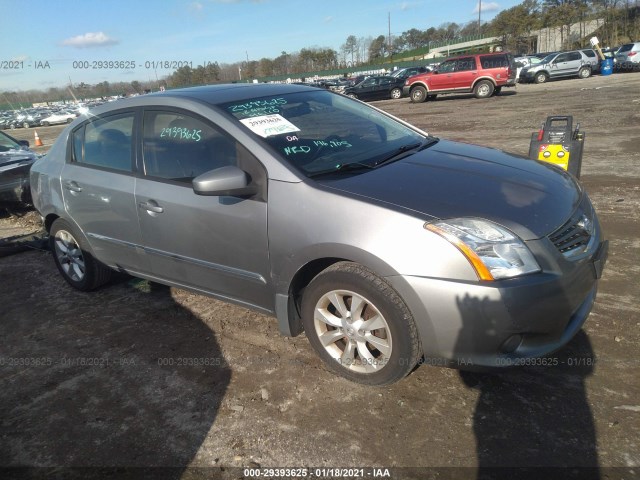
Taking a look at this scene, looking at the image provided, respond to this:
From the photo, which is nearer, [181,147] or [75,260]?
[181,147]

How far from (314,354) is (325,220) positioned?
3.31ft

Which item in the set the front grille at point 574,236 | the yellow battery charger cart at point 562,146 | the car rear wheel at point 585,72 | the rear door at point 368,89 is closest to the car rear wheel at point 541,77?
the car rear wheel at point 585,72

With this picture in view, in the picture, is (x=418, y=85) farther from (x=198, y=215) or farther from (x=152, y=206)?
(x=198, y=215)

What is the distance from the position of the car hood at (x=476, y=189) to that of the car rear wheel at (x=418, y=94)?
20496 millimetres

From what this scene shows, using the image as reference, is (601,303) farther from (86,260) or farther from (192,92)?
(86,260)

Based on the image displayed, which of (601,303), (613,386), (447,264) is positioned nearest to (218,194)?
(447,264)

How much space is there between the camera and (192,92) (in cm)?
352

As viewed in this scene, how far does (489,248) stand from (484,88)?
69.1 feet

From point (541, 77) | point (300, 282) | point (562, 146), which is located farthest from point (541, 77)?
point (300, 282)

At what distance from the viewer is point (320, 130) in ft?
10.7

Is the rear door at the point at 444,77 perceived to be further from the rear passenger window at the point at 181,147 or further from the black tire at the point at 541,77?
the rear passenger window at the point at 181,147

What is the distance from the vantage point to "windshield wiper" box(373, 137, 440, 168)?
3043 millimetres

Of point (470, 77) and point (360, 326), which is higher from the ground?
point (470, 77)

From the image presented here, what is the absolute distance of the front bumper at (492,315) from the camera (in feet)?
7.35
